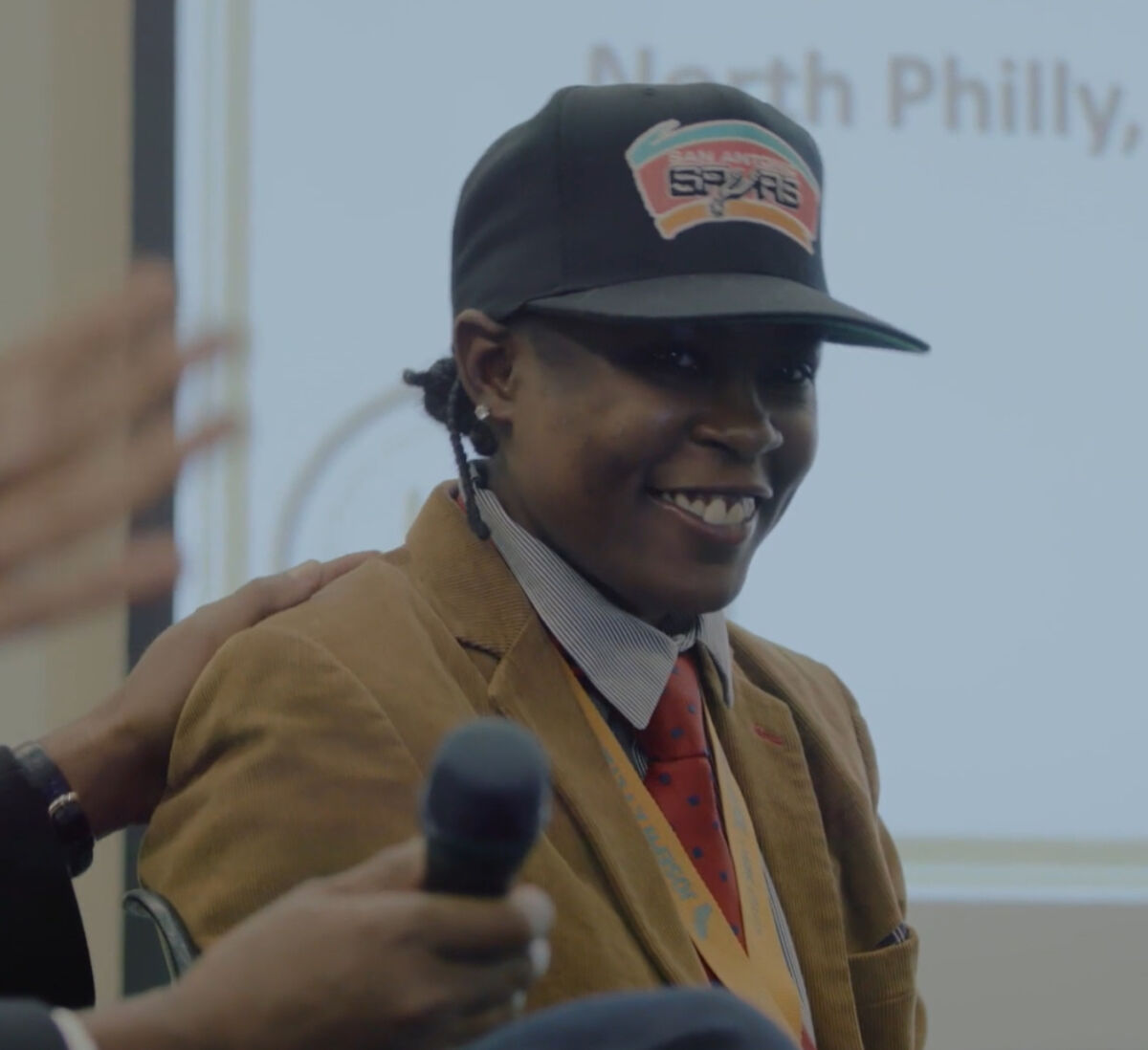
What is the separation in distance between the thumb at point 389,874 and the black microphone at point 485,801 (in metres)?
0.06

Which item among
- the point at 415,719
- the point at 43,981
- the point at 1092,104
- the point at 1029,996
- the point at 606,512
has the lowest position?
the point at 1029,996

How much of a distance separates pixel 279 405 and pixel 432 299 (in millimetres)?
286

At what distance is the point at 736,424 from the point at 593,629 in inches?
8.0

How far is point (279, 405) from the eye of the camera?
2574 mm

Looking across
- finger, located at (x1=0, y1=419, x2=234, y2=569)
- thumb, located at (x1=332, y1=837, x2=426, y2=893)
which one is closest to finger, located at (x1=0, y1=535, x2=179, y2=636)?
finger, located at (x1=0, y1=419, x2=234, y2=569)

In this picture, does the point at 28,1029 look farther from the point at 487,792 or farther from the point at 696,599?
the point at 696,599

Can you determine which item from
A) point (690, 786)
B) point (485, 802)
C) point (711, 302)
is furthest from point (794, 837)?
point (485, 802)

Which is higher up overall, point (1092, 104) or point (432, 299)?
point (1092, 104)

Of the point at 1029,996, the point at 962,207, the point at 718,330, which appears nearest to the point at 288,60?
the point at 962,207

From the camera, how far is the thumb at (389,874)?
2.62ft

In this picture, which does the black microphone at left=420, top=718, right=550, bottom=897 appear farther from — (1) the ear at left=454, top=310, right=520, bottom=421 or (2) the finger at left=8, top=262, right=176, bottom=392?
(1) the ear at left=454, top=310, right=520, bottom=421

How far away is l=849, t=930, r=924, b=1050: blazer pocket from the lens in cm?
145

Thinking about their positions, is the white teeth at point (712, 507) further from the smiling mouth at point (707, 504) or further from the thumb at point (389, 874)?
the thumb at point (389, 874)

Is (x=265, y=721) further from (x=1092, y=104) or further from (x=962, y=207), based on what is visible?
(x=1092, y=104)
